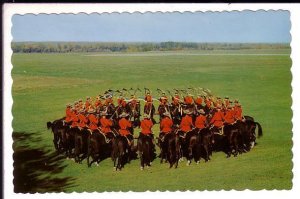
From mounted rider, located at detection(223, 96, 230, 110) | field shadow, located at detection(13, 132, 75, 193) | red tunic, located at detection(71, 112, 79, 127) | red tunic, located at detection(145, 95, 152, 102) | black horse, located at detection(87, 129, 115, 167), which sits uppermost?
red tunic, located at detection(145, 95, 152, 102)

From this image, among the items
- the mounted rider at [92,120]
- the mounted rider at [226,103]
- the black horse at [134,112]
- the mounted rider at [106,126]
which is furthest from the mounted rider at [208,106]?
the mounted rider at [92,120]

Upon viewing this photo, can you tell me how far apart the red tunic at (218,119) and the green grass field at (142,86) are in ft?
0.81

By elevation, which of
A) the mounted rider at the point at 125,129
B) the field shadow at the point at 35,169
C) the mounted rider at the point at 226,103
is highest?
the mounted rider at the point at 226,103

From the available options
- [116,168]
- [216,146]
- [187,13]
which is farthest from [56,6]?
[216,146]

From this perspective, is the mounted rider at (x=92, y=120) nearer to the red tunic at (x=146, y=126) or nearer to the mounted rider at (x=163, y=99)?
the red tunic at (x=146, y=126)

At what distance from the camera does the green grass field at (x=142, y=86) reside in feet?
17.3

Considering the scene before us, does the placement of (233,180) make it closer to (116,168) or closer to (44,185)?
(116,168)

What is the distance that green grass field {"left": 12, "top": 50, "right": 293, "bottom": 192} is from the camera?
17.3ft

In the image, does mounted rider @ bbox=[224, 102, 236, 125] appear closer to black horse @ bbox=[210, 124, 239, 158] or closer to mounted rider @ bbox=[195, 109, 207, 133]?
black horse @ bbox=[210, 124, 239, 158]

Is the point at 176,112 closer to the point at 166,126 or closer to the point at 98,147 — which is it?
the point at 166,126

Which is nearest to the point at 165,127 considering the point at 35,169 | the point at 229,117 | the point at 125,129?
the point at 125,129

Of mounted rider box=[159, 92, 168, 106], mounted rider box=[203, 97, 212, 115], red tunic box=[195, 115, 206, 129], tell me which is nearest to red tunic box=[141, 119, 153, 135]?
mounted rider box=[159, 92, 168, 106]

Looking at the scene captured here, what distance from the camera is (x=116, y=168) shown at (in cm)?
527

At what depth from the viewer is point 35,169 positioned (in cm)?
528
